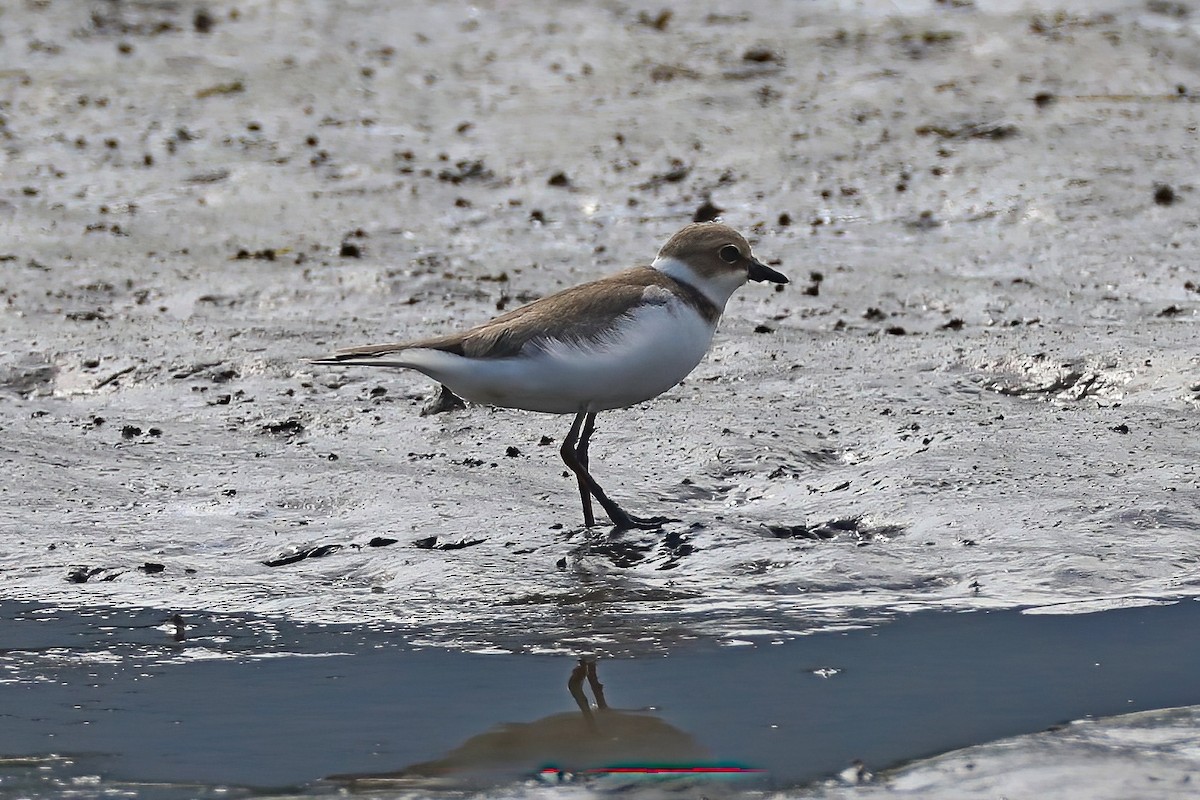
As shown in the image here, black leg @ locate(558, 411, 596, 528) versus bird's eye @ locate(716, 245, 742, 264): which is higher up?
bird's eye @ locate(716, 245, 742, 264)

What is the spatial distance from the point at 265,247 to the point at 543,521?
5.08 meters

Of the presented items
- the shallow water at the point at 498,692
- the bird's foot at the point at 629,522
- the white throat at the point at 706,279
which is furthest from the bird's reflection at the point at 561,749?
the white throat at the point at 706,279

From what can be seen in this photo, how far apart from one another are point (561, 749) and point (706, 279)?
8.17 ft

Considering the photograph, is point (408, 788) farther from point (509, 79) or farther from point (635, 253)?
point (509, 79)

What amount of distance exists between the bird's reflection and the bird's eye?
90.0 inches

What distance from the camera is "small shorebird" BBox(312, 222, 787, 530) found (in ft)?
18.8

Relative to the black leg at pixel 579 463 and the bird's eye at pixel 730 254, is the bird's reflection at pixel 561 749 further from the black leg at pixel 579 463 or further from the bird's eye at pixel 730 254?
the bird's eye at pixel 730 254

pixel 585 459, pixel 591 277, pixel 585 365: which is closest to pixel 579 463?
pixel 585 459

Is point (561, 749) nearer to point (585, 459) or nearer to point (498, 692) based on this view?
point (498, 692)

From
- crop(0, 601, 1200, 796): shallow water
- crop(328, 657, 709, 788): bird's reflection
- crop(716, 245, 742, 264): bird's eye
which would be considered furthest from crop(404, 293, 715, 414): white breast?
crop(328, 657, 709, 788): bird's reflection

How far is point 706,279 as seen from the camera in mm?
6137

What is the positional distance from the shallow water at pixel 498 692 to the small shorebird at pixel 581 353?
44.4 inches

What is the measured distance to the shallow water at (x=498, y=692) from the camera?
13.3 feet

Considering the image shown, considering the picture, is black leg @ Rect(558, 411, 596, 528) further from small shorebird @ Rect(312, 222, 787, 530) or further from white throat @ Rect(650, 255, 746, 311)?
white throat @ Rect(650, 255, 746, 311)
